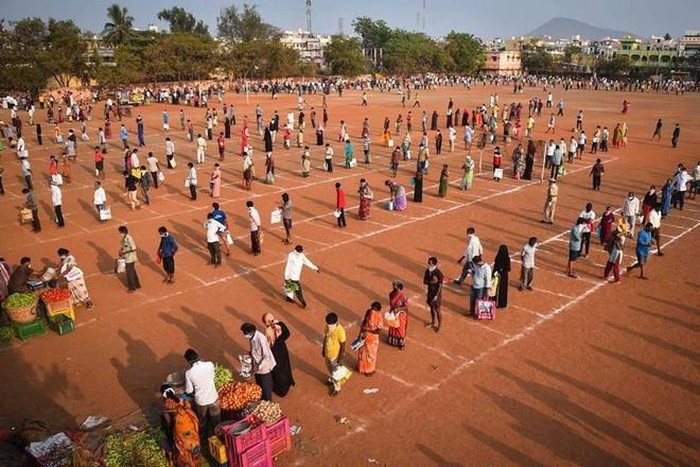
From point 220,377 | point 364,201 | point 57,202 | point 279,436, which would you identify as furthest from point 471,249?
point 57,202

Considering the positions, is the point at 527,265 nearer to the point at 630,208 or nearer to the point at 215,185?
the point at 630,208

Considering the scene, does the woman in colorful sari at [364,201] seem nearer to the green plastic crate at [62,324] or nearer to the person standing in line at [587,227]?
the person standing in line at [587,227]

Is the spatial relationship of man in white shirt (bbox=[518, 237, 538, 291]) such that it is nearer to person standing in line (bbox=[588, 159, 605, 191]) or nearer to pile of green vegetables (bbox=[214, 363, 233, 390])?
pile of green vegetables (bbox=[214, 363, 233, 390])

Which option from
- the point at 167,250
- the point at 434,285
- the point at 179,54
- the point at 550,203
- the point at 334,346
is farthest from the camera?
the point at 179,54

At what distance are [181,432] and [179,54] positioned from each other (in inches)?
2501

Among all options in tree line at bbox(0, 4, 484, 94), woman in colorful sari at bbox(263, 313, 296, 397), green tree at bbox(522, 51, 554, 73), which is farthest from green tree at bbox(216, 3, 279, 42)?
woman in colorful sari at bbox(263, 313, 296, 397)

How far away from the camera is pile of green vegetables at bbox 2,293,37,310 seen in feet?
32.9

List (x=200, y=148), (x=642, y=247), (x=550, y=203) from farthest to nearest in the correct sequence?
(x=200, y=148) → (x=550, y=203) → (x=642, y=247)

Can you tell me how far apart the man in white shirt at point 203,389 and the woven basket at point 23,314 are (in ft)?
16.0

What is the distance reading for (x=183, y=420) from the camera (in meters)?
6.67

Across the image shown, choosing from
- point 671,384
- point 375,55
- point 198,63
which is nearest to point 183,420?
point 671,384

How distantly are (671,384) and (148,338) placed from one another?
914cm

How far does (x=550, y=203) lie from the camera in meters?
16.5

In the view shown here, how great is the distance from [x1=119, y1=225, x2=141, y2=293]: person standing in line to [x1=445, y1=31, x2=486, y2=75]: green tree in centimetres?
10463
